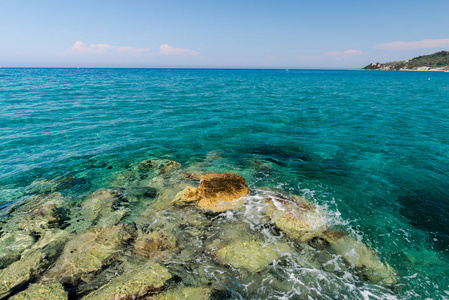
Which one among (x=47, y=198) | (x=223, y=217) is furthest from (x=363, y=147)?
(x=47, y=198)

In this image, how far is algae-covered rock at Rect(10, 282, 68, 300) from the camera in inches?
194

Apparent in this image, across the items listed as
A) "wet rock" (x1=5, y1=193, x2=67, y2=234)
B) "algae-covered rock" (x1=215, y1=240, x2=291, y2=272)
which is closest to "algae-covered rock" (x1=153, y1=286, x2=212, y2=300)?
"algae-covered rock" (x1=215, y1=240, x2=291, y2=272)

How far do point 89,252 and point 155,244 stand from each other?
6.16ft

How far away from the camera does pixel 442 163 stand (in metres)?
13.0

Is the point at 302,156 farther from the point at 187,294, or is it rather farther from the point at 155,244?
the point at 187,294

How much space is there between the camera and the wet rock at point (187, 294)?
5128mm

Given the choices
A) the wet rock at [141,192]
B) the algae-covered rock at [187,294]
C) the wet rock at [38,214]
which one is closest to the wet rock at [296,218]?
→ the algae-covered rock at [187,294]

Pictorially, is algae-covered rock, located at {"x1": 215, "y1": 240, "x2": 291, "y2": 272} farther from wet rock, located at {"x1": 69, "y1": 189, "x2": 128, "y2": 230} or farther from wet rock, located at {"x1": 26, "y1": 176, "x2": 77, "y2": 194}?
wet rock, located at {"x1": 26, "y1": 176, "x2": 77, "y2": 194}

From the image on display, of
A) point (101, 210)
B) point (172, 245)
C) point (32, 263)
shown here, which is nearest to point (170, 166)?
point (101, 210)

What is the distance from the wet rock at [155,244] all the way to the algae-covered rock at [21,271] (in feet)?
8.01

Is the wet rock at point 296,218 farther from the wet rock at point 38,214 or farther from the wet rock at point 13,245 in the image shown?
the wet rock at point 13,245

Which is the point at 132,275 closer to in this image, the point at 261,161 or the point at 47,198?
the point at 47,198

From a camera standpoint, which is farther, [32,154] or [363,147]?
[363,147]

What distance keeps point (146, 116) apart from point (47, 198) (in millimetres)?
16026
